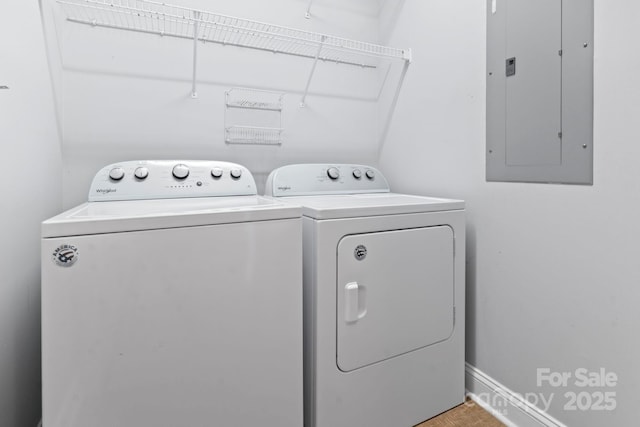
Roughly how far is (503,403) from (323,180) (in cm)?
137

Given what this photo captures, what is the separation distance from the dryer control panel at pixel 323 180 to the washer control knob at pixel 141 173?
0.60m

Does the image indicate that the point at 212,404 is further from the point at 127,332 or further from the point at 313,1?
the point at 313,1

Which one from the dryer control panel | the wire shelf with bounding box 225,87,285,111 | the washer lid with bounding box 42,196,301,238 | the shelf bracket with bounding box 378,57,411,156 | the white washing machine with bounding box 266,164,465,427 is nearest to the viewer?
the washer lid with bounding box 42,196,301,238

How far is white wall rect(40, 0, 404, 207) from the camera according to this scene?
1638mm

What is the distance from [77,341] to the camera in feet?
2.98

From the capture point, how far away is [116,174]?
4.88 ft

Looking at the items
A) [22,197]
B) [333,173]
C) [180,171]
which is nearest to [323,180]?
[333,173]

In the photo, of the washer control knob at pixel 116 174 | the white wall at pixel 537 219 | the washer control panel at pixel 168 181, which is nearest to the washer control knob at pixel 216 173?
the washer control panel at pixel 168 181

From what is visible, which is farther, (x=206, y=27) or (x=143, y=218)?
(x=206, y=27)

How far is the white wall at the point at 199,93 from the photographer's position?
64.5 inches

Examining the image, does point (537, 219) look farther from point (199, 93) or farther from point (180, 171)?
point (199, 93)

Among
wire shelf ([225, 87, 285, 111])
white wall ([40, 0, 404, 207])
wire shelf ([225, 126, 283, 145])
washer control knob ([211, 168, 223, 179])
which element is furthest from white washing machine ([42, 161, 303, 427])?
wire shelf ([225, 87, 285, 111])

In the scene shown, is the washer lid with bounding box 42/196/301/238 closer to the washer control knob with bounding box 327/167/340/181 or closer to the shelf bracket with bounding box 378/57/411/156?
the washer control knob with bounding box 327/167/340/181

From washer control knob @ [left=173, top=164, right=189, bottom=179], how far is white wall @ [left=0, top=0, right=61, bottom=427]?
1.57ft
